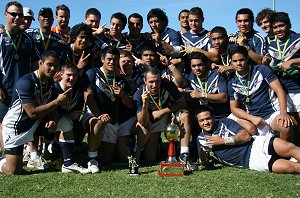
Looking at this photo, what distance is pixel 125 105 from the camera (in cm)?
720

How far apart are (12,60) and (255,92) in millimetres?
4328

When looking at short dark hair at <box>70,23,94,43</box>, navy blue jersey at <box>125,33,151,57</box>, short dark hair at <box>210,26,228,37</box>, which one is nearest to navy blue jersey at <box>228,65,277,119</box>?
short dark hair at <box>210,26,228,37</box>

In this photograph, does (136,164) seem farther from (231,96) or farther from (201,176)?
(231,96)

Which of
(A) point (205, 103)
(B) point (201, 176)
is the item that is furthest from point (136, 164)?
(A) point (205, 103)

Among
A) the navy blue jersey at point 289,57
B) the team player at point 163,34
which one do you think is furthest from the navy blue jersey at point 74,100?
the navy blue jersey at point 289,57

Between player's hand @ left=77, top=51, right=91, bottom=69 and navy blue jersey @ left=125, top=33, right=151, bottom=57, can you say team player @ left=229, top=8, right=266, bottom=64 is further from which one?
player's hand @ left=77, top=51, right=91, bottom=69

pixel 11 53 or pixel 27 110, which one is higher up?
pixel 11 53

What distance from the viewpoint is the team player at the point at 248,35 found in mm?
7473

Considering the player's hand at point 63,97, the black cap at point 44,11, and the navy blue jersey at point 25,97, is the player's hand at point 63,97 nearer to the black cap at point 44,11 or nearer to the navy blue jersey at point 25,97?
the navy blue jersey at point 25,97

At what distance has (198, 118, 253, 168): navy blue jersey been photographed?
635cm

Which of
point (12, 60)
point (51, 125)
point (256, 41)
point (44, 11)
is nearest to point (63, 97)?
point (51, 125)

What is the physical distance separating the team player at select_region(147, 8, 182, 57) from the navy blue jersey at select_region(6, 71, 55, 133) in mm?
2567

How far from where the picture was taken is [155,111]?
7.02 metres

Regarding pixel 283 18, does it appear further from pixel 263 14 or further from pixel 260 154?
pixel 260 154
